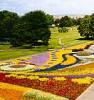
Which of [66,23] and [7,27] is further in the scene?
[66,23]

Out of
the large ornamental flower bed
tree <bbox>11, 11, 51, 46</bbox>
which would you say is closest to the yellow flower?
the large ornamental flower bed

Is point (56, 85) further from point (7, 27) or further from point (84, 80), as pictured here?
point (7, 27)

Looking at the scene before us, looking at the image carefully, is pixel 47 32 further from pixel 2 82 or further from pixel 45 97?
pixel 45 97

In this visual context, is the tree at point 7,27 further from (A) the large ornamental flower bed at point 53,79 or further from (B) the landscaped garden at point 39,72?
(A) the large ornamental flower bed at point 53,79

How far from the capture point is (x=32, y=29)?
86.1 metres

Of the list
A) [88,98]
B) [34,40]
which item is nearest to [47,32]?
[34,40]

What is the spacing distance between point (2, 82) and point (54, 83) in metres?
5.34

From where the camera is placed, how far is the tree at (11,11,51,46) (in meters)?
84.7

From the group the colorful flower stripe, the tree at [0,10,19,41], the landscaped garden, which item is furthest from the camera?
the tree at [0,10,19,41]

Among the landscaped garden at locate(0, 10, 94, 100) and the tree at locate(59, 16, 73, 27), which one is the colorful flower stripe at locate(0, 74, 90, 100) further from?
the tree at locate(59, 16, 73, 27)

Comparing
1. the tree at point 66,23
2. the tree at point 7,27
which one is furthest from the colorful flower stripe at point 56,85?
the tree at point 66,23

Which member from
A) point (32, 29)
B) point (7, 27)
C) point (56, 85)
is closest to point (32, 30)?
point (32, 29)

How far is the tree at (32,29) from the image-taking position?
3334 inches

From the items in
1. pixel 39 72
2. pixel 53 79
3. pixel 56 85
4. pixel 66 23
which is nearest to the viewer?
pixel 56 85
